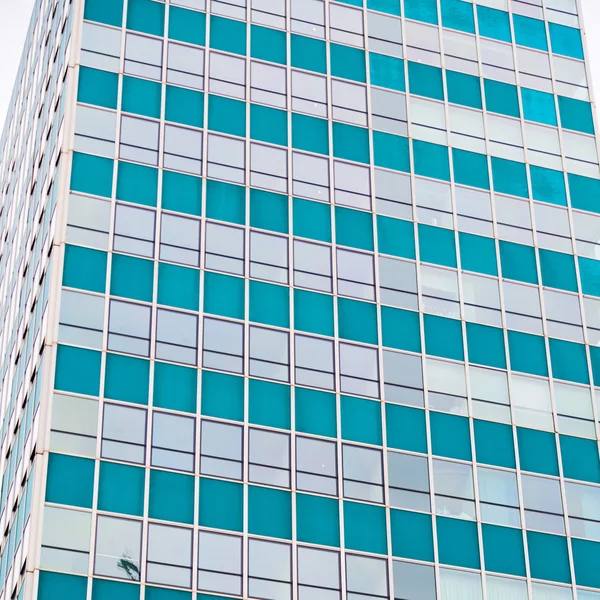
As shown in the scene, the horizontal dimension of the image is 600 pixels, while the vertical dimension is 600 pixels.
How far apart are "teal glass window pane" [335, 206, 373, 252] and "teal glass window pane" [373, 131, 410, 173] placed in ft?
11.7

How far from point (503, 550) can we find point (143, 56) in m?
27.2

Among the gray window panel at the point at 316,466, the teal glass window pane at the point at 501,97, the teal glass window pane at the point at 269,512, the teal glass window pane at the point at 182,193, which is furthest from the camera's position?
the teal glass window pane at the point at 501,97

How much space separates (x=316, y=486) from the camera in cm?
6219

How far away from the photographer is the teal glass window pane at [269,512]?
6019 centimetres

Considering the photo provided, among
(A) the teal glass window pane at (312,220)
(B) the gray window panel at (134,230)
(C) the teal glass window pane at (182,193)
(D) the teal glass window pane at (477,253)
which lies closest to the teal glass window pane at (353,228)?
(A) the teal glass window pane at (312,220)

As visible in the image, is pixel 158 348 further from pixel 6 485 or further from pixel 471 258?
pixel 471 258

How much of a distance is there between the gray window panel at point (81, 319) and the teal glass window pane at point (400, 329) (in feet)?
40.6

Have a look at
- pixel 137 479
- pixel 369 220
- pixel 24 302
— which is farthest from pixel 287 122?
pixel 137 479

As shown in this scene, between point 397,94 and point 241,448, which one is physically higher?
point 397,94

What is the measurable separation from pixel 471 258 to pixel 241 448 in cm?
1619

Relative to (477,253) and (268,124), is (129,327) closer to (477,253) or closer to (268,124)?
(268,124)

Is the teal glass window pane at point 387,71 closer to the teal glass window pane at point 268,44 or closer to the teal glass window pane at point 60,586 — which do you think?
the teal glass window pane at point 268,44

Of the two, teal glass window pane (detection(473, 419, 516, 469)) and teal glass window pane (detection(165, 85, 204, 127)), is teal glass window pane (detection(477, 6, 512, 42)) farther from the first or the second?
teal glass window pane (detection(473, 419, 516, 469))

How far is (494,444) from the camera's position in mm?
66562
